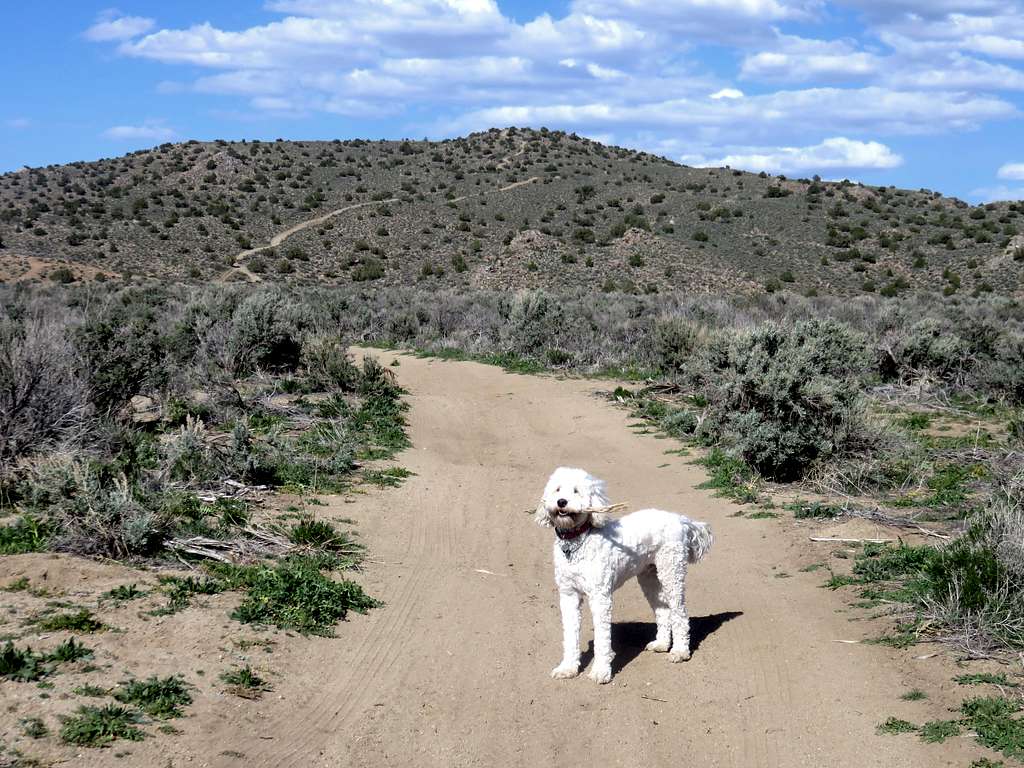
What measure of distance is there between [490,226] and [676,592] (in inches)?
1992

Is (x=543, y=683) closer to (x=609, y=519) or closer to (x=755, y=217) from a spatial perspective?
(x=609, y=519)

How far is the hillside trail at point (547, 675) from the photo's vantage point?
560cm

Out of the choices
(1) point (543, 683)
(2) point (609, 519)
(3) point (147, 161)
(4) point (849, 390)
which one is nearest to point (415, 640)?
(1) point (543, 683)

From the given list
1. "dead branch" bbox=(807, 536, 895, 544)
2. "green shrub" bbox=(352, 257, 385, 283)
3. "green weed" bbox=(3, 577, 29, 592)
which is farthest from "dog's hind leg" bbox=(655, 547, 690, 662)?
"green shrub" bbox=(352, 257, 385, 283)

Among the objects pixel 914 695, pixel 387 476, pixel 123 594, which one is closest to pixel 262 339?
pixel 387 476

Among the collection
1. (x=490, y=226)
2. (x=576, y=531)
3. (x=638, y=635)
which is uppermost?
(x=490, y=226)

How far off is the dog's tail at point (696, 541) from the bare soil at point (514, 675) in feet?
2.35

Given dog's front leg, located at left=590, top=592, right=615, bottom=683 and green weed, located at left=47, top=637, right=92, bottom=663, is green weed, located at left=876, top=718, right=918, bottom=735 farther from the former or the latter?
green weed, located at left=47, top=637, right=92, bottom=663

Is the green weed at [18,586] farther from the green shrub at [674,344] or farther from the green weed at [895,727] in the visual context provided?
the green shrub at [674,344]

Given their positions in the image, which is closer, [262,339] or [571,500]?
[571,500]

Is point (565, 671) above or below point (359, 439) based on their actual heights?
below

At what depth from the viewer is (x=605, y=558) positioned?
615cm

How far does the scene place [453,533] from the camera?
1015 centimetres

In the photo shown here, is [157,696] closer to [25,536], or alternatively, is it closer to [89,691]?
[89,691]
